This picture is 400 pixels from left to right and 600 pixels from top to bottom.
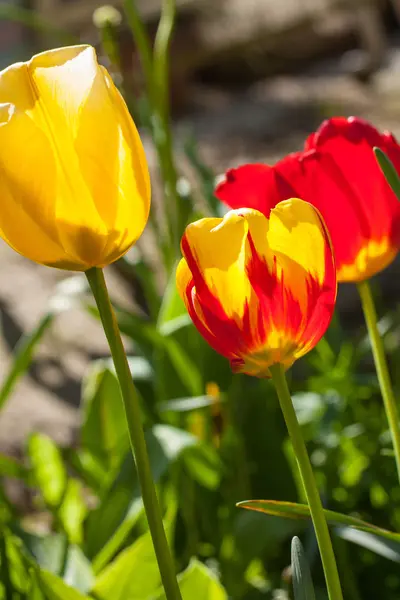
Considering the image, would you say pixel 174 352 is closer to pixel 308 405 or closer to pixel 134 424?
pixel 308 405

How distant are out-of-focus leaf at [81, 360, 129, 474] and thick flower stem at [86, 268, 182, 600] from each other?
597 millimetres

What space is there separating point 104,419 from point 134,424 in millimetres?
628

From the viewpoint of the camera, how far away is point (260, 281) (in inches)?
14.1

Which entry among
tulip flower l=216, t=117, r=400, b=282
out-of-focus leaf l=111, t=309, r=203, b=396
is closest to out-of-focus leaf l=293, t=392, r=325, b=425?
out-of-focus leaf l=111, t=309, r=203, b=396

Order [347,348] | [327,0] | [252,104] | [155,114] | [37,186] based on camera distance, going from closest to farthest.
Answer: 1. [37,186]
2. [155,114]
3. [347,348]
4. [252,104]
5. [327,0]

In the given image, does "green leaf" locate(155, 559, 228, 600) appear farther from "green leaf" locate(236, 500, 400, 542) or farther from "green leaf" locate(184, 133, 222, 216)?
"green leaf" locate(184, 133, 222, 216)

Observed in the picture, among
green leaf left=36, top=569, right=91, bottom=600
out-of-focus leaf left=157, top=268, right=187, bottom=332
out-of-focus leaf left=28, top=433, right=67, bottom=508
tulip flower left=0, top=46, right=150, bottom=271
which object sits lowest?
out-of-focus leaf left=28, top=433, right=67, bottom=508

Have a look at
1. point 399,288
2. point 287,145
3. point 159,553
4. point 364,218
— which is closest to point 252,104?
point 287,145

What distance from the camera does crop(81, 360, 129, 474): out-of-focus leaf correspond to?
0.96 m

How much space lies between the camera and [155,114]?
93 centimetres

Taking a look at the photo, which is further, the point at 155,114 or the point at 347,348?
the point at 347,348

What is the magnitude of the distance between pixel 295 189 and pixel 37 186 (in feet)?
0.47

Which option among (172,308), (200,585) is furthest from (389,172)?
(172,308)

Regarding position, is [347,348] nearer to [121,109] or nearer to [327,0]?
[121,109]
